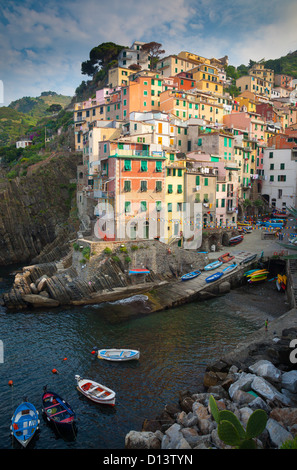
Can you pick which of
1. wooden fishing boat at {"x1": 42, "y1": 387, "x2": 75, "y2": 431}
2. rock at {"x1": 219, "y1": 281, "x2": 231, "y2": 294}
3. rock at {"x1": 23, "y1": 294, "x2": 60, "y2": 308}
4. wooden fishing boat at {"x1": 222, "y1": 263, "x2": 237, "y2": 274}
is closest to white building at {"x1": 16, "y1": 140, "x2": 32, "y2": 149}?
rock at {"x1": 23, "y1": 294, "x2": 60, "y2": 308}

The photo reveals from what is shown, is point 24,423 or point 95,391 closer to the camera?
point 24,423

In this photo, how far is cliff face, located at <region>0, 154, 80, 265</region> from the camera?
6391 cm

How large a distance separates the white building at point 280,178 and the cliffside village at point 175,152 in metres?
0.19

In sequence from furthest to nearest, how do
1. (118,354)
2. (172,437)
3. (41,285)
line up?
(41,285), (118,354), (172,437)

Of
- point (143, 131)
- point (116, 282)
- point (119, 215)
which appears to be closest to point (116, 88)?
point (143, 131)

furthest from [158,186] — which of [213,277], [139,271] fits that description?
[213,277]

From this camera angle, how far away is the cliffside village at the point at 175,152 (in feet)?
137

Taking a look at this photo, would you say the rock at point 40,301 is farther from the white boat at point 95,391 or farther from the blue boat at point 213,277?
the blue boat at point 213,277

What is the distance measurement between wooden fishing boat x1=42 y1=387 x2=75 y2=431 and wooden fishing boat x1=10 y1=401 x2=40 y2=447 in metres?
0.72

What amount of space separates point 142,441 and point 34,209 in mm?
57752

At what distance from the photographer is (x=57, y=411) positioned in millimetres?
18953

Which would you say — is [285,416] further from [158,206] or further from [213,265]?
[158,206]

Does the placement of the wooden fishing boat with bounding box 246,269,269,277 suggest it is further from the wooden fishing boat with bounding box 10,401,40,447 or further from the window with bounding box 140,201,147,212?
the wooden fishing boat with bounding box 10,401,40,447

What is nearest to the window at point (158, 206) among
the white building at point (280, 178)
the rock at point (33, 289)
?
the rock at point (33, 289)
